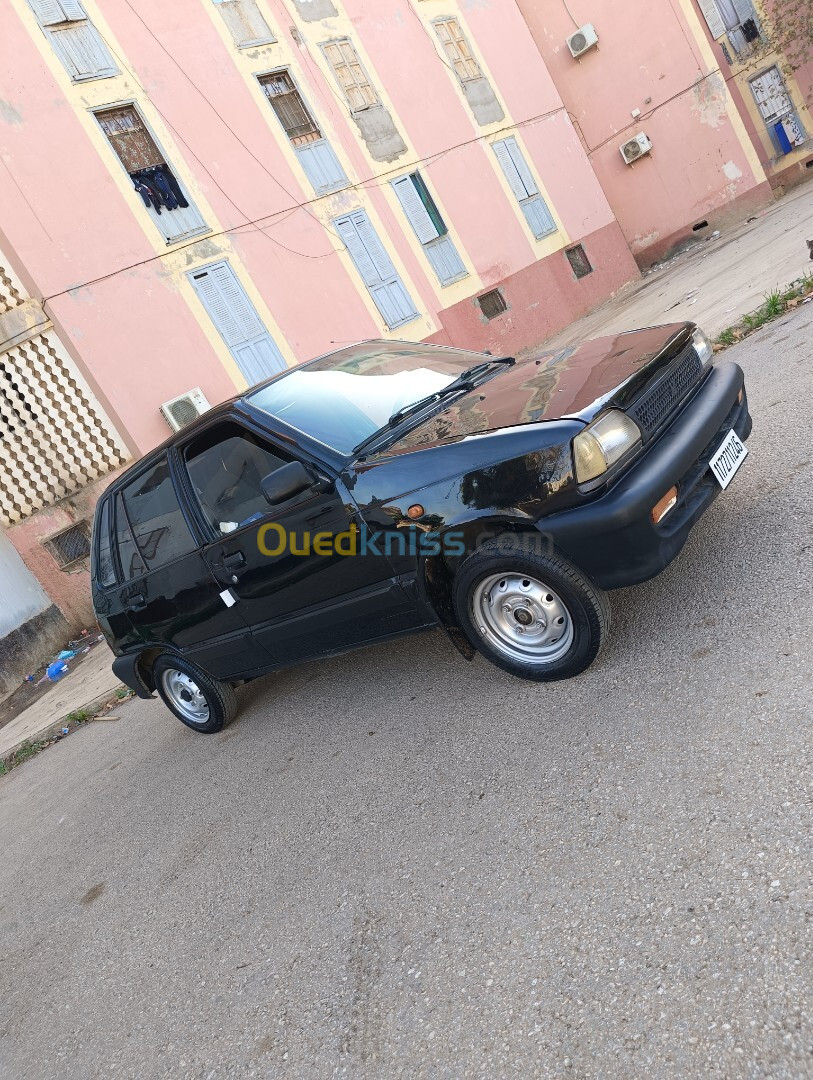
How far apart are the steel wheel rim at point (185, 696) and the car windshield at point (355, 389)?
7.17 feet

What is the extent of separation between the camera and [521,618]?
3695 mm

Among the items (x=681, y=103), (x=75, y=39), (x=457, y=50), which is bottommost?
(x=681, y=103)

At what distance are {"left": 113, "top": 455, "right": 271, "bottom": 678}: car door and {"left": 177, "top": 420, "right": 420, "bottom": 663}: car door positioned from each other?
0.56 ft

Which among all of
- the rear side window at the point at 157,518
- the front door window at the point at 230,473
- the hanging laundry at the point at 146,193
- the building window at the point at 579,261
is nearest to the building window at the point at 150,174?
the hanging laundry at the point at 146,193

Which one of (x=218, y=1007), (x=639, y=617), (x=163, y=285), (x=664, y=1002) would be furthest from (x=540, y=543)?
(x=163, y=285)

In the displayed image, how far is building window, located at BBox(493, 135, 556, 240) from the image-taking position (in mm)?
19344

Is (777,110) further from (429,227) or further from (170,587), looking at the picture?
(170,587)

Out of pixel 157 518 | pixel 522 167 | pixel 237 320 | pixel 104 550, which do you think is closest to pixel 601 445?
pixel 157 518

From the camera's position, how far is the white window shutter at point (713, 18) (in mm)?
20406

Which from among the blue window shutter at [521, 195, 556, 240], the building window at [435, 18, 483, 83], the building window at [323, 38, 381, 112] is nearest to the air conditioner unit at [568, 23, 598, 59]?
the building window at [435, 18, 483, 83]

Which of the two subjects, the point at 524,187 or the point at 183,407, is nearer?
the point at 183,407

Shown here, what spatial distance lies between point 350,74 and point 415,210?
2.98 meters

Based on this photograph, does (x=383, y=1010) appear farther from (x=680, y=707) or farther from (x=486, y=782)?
(x=680, y=707)

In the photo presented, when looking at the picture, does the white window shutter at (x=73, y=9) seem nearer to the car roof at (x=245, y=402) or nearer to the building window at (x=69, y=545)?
the building window at (x=69, y=545)
